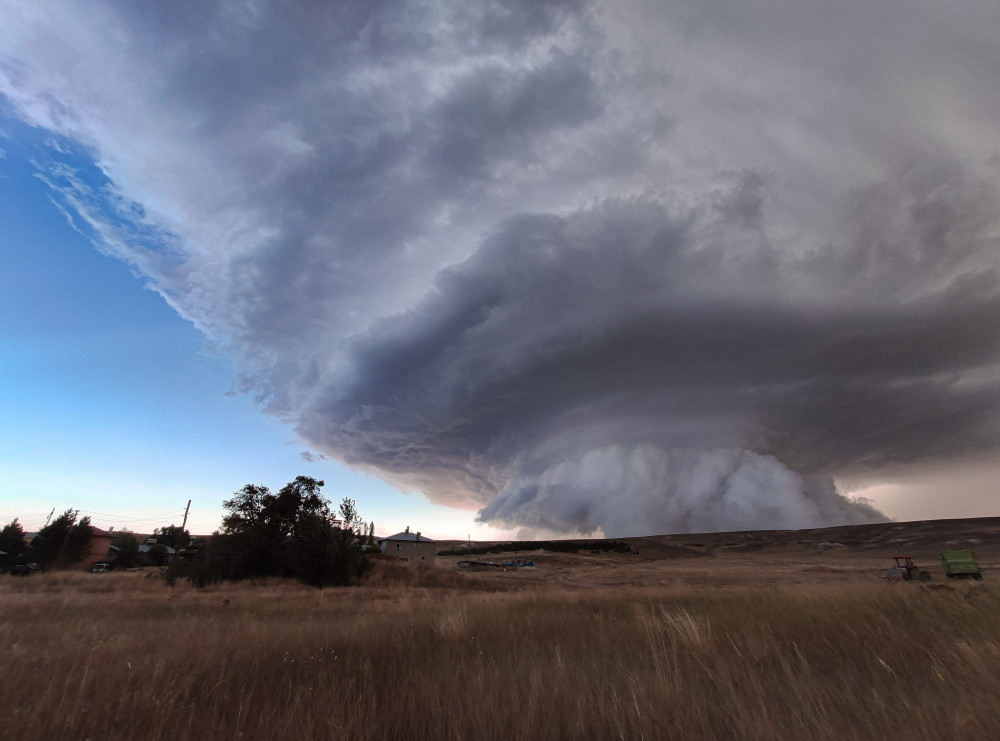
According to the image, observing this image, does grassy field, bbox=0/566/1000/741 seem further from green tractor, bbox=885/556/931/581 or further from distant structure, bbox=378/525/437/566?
distant structure, bbox=378/525/437/566

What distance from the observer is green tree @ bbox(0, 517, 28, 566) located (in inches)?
2300

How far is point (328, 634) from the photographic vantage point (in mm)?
7480

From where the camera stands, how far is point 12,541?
59.2m

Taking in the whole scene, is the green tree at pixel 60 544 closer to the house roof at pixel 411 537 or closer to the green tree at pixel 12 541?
the green tree at pixel 12 541

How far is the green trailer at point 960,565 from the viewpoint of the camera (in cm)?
2565

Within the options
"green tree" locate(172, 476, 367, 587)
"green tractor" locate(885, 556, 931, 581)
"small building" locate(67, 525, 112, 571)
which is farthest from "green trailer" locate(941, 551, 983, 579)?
"small building" locate(67, 525, 112, 571)

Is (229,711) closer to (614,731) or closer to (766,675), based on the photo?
(614,731)

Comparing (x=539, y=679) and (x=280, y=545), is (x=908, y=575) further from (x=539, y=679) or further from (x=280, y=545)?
(x=280, y=545)

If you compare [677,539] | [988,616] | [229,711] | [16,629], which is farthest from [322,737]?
[677,539]

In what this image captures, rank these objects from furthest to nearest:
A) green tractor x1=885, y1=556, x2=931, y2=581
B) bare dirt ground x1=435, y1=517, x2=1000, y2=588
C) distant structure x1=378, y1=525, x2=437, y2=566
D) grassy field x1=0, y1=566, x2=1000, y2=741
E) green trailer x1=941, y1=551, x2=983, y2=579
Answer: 1. bare dirt ground x1=435, y1=517, x2=1000, y2=588
2. distant structure x1=378, y1=525, x2=437, y2=566
3. green trailer x1=941, y1=551, x2=983, y2=579
4. green tractor x1=885, y1=556, x2=931, y2=581
5. grassy field x1=0, y1=566, x2=1000, y2=741

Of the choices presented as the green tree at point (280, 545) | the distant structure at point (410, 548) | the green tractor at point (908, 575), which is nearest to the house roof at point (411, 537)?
the distant structure at point (410, 548)

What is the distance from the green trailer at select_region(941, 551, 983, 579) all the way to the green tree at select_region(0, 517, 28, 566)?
303 ft

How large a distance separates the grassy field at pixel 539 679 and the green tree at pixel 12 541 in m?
75.5

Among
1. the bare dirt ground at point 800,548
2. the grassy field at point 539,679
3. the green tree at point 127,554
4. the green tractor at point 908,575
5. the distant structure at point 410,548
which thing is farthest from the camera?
the bare dirt ground at point 800,548
